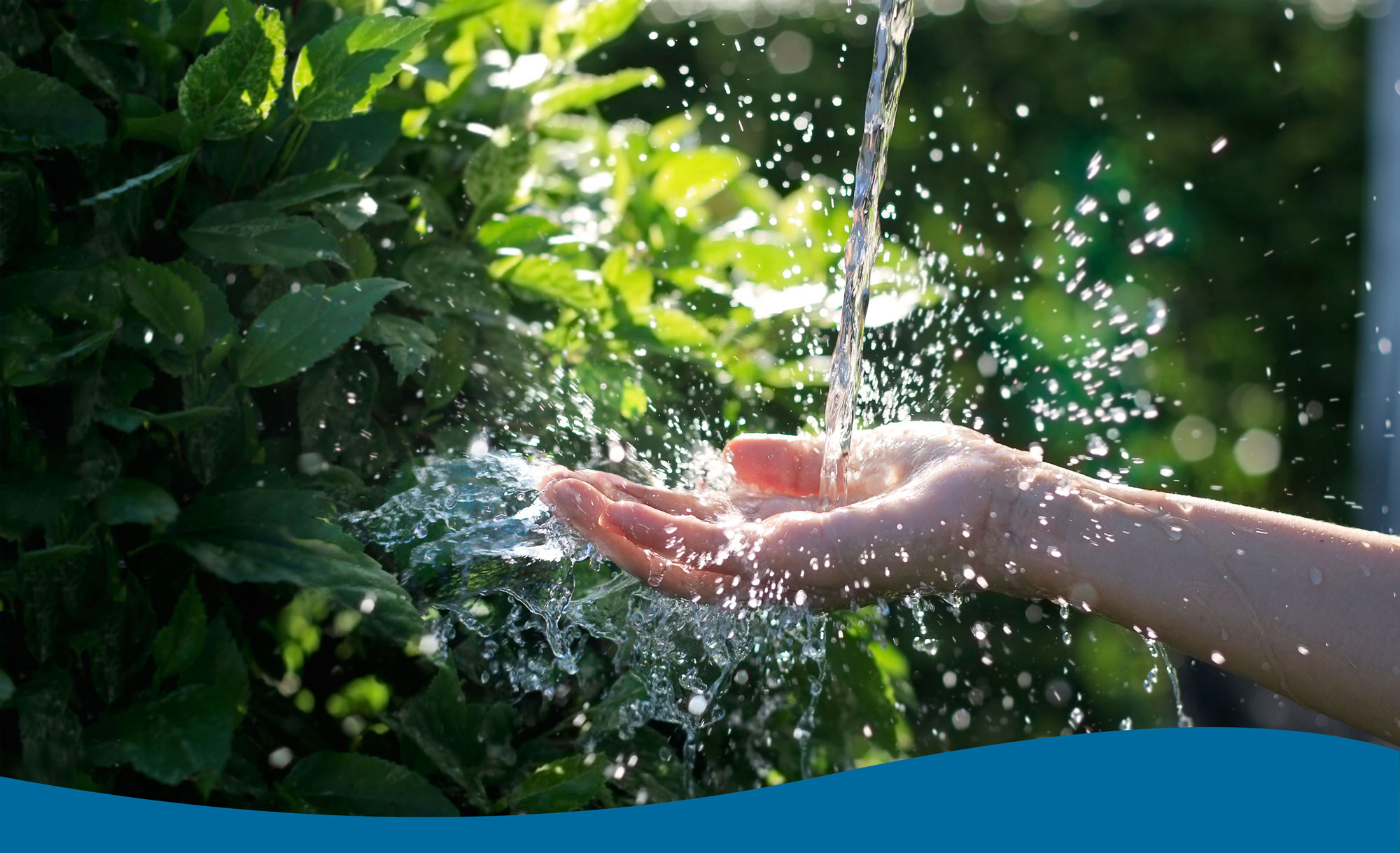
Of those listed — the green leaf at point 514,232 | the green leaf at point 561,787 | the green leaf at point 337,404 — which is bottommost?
the green leaf at point 561,787

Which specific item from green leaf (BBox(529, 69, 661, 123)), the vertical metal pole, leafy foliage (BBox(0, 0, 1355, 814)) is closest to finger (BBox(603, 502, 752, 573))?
leafy foliage (BBox(0, 0, 1355, 814))

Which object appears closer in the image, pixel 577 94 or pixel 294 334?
pixel 294 334

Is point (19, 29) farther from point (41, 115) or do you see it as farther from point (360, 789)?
point (360, 789)

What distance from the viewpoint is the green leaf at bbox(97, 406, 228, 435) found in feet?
2.46

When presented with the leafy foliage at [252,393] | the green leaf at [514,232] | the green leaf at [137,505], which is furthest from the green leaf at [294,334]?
the green leaf at [514,232]

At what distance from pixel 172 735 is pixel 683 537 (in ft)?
1.50

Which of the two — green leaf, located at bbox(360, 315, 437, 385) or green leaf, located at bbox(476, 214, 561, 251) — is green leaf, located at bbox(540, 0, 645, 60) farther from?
green leaf, located at bbox(360, 315, 437, 385)

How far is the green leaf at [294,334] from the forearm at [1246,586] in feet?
2.29

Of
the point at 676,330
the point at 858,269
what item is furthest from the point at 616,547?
the point at 858,269

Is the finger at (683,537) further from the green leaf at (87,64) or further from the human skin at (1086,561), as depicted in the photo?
the green leaf at (87,64)

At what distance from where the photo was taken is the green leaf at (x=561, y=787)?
2.84ft

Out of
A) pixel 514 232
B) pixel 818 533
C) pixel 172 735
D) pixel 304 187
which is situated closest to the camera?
pixel 172 735

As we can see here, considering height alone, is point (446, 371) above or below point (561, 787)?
above

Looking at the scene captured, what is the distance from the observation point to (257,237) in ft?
2.93
